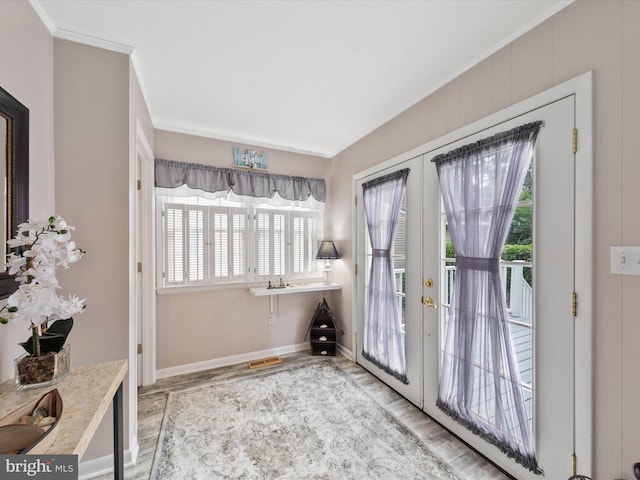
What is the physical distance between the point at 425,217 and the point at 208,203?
86.5 inches

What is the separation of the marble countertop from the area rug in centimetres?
88

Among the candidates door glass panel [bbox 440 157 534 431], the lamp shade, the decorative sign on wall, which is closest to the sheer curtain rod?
door glass panel [bbox 440 157 534 431]

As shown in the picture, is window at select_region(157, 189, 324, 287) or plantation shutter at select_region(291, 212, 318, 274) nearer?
window at select_region(157, 189, 324, 287)

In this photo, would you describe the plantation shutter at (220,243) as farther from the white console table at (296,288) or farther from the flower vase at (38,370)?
the flower vase at (38,370)

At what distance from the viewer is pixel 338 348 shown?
3.37m

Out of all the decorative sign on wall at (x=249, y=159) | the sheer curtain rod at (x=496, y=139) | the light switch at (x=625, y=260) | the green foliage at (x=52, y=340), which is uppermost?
the decorative sign on wall at (x=249, y=159)

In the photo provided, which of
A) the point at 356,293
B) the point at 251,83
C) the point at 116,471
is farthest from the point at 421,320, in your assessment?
the point at 251,83

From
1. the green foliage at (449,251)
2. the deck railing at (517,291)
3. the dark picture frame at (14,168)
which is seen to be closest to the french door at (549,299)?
the deck railing at (517,291)

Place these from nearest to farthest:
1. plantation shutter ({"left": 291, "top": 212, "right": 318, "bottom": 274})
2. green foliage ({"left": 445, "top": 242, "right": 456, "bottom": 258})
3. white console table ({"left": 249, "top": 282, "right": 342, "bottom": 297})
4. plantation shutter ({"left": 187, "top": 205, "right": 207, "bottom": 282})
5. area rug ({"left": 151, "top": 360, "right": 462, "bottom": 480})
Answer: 1. area rug ({"left": 151, "top": 360, "right": 462, "bottom": 480})
2. green foliage ({"left": 445, "top": 242, "right": 456, "bottom": 258})
3. plantation shutter ({"left": 187, "top": 205, "right": 207, "bottom": 282})
4. white console table ({"left": 249, "top": 282, "right": 342, "bottom": 297})
5. plantation shutter ({"left": 291, "top": 212, "right": 318, "bottom": 274})

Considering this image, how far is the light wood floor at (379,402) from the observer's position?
1.62 m

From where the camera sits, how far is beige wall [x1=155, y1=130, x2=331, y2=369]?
9.04 ft

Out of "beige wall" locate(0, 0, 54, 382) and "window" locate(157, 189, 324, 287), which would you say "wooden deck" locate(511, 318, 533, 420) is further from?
"beige wall" locate(0, 0, 54, 382)

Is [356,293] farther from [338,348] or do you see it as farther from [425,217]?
[425,217]

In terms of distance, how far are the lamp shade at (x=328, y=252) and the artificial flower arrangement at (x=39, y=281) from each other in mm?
2338
